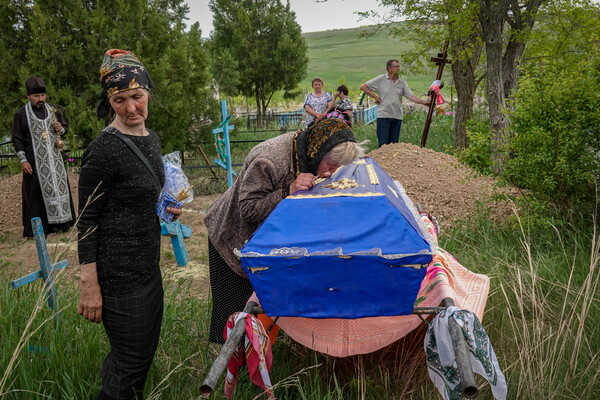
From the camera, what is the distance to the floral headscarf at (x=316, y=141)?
2197 mm

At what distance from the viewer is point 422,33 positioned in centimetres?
920

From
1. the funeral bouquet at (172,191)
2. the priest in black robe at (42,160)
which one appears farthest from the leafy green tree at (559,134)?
the priest in black robe at (42,160)

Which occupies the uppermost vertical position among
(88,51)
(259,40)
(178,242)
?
(259,40)

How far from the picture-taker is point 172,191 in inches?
95.5

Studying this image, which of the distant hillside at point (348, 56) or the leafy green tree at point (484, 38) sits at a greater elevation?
the distant hillside at point (348, 56)

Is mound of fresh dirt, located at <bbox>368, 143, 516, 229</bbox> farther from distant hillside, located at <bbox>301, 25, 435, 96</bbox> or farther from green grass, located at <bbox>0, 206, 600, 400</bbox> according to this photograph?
distant hillside, located at <bbox>301, 25, 435, 96</bbox>

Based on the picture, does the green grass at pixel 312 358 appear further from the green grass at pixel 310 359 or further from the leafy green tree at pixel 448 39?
the leafy green tree at pixel 448 39

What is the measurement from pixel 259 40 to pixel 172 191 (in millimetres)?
17768

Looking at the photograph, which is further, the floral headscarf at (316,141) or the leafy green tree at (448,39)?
the leafy green tree at (448,39)

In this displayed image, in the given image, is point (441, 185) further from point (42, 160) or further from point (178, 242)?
point (42, 160)

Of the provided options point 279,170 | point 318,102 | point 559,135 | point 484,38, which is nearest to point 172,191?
point 279,170

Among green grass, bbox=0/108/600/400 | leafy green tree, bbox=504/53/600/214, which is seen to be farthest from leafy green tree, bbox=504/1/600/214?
green grass, bbox=0/108/600/400

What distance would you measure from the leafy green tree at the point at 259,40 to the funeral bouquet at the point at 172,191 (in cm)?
1634

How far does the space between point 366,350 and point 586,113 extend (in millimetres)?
2814
